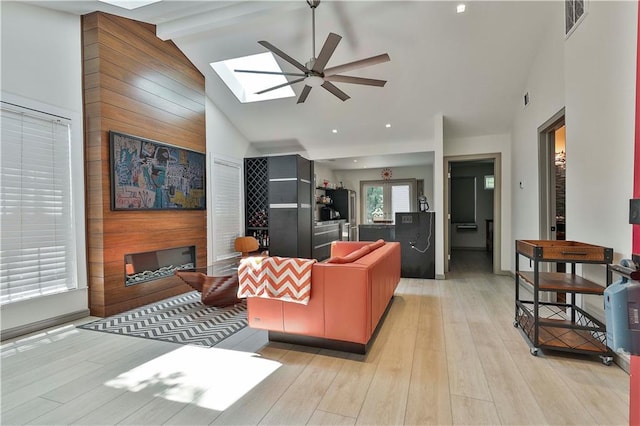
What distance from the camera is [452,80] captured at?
173 inches

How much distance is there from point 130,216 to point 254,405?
295 centimetres

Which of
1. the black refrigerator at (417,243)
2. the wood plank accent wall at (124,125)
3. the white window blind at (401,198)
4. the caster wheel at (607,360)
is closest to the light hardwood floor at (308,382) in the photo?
the caster wheel at (607,360)

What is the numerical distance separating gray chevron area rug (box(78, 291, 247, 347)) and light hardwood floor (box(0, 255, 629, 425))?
15 cm

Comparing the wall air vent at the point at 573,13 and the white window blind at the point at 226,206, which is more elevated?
the wall air vent at the point at 573,13

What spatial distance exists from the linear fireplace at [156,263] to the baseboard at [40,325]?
54cm

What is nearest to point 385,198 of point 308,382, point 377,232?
point 377,232

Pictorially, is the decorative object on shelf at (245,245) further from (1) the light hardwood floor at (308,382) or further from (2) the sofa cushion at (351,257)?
(2) the sofa cushion at (351,257)

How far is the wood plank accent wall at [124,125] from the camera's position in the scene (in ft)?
11.1

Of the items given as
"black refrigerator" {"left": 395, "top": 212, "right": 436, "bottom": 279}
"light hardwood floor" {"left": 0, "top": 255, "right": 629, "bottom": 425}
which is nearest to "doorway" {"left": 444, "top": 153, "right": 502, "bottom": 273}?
"black refrigerator" {"left": 395, "top": 212, "right": 436, "bottom": 279}

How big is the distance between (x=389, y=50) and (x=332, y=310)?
3529 mm

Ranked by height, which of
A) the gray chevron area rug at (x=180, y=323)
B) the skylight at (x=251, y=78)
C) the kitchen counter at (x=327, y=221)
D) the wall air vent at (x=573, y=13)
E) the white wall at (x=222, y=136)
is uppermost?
the skylight at (x=251, y=78)

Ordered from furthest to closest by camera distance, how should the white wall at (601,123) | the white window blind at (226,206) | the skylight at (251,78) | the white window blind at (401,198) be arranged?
the white window blind at (401,198) → the white window blind at (226,206) → the skylight at (251,78) → the white wall at (601,123)

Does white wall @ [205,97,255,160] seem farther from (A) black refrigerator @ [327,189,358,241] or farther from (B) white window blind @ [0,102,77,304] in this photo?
(A) black refrigerator @ [327,189,358,241]

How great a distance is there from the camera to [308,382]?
6.56ft
